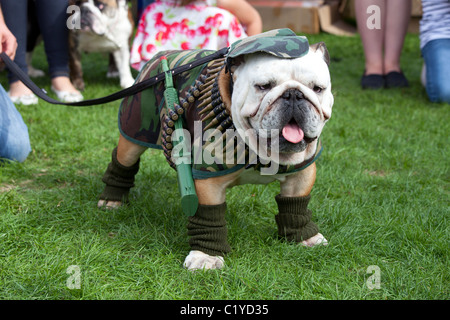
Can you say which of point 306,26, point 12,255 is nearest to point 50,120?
point 12,255

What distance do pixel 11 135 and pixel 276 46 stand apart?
1.67 m

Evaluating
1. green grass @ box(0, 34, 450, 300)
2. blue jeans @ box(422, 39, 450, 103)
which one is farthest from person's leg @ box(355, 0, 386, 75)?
green grass @ box(0, 34, 450, 300)

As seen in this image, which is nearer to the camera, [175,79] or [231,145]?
[231,145]

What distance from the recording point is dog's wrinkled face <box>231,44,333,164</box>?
4.65 feet

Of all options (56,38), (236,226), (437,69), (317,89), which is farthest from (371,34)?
(317,89)

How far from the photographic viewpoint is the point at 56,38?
153 inches

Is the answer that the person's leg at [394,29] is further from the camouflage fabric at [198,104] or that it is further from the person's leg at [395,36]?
the camouflage fabric at [198,104]

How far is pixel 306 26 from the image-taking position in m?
6.56

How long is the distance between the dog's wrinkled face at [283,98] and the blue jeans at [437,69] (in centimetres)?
272

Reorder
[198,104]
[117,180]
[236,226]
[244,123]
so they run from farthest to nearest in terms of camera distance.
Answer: [117,180]
[236,226]
[198,104]
[244,123]

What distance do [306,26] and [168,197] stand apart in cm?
482

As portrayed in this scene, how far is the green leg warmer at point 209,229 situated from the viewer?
1.71 metres

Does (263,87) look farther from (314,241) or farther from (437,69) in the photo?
(437,69)

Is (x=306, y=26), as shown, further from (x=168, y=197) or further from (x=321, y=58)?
(x=321, y=58)
